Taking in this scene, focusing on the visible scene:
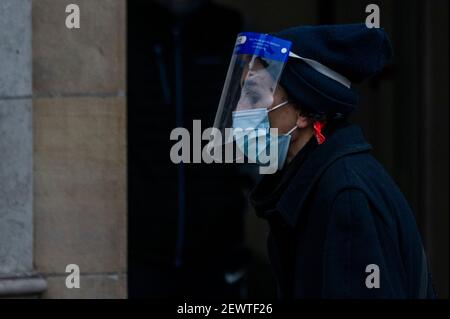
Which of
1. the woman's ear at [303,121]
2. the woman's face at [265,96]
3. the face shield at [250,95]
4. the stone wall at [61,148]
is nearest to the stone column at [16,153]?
the stone wall at [61,148]

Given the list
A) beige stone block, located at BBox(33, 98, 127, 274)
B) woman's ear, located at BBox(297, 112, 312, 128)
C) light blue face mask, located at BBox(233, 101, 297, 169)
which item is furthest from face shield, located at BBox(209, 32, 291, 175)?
beige stone block, located at BBox(33, 98, 127, 274)

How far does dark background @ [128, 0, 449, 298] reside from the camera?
6.84m

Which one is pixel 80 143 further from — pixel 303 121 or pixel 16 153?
pixel 303 121

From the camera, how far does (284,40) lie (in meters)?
3.38

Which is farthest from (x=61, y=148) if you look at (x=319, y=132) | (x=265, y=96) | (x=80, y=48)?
(x=319, y=132)

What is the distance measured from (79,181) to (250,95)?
154 cm

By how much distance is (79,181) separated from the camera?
4.86m

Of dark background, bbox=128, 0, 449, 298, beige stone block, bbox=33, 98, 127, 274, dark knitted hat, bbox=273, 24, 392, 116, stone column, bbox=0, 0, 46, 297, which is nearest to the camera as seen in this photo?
dark knitted hat, bbox=273, 24, 392, 116

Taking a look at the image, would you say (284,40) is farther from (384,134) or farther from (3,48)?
(384,134)

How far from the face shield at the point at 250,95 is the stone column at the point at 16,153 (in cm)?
138

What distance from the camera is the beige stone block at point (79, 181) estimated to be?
4.83 m

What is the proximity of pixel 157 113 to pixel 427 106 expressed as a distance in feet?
6.40

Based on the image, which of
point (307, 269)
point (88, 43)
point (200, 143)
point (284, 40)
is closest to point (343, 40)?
point (284, 40)

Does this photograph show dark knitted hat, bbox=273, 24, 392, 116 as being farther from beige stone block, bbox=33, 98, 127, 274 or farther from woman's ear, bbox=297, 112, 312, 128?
beige stone block, bbox=33, 98, 127, 274
